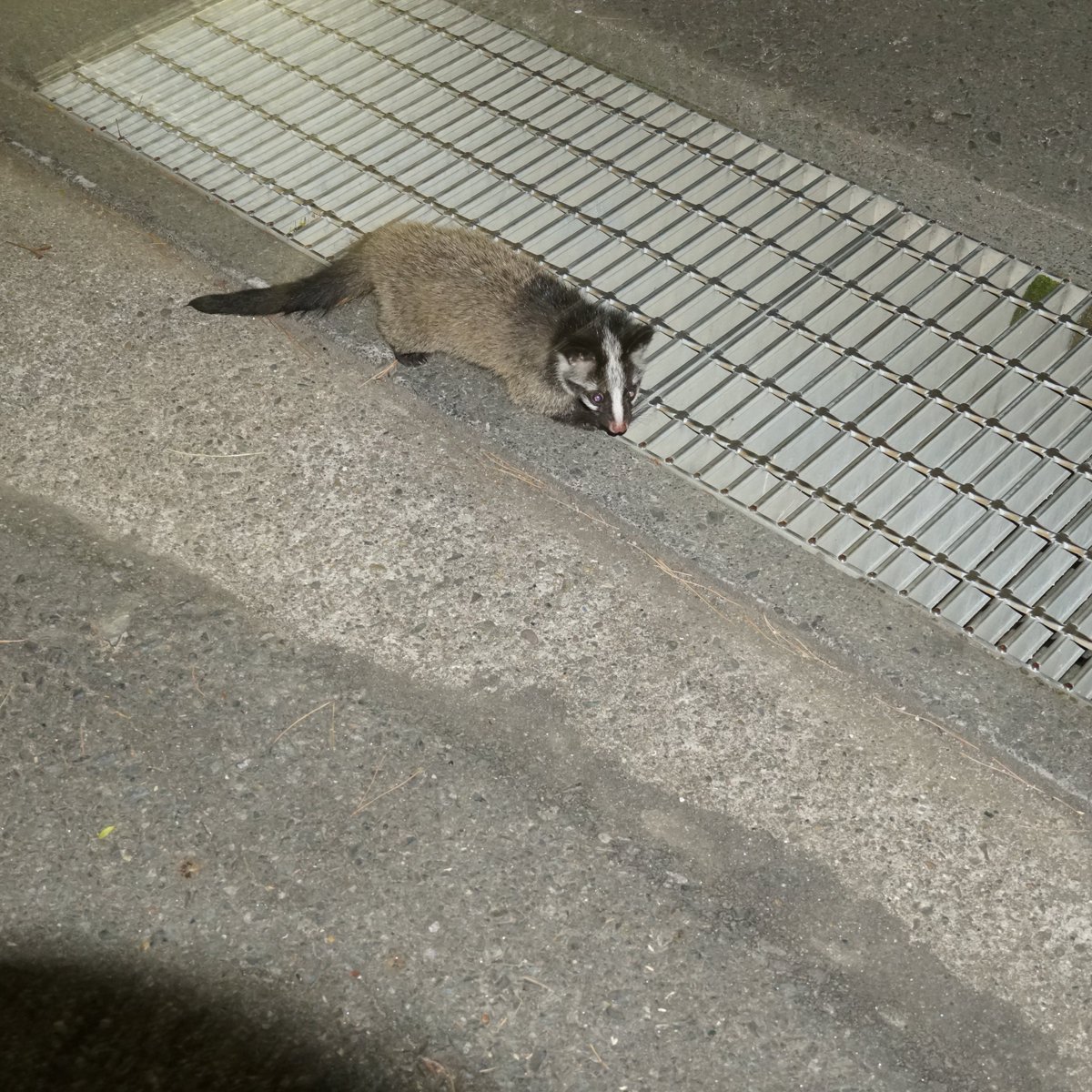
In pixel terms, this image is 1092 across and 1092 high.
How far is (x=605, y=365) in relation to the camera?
3475mm

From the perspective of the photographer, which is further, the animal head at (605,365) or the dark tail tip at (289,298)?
the dark tail tip at (289,298)

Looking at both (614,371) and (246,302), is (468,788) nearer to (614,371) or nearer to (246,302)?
(614,371)

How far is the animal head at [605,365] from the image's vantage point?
11.4 ft

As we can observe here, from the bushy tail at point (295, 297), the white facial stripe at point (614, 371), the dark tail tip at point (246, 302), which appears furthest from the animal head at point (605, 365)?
the dark tail tip at point (246, 302)

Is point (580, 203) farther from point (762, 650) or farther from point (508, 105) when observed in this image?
point (762, 650)

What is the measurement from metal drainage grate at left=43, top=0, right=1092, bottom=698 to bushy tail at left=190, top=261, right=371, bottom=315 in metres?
0.34

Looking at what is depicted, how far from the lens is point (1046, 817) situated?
298 cm

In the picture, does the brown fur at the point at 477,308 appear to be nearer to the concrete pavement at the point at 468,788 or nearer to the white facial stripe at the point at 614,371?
the white facial stripe at the point at 614,371

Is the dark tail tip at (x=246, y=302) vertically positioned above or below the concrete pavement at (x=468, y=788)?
above

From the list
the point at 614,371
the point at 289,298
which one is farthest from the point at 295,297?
the point at 614,371

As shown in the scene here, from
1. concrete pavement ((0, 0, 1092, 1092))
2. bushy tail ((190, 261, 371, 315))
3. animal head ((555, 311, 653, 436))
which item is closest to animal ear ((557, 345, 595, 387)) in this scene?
animal head ((555, 311, 653, 436))

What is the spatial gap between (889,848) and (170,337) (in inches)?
108

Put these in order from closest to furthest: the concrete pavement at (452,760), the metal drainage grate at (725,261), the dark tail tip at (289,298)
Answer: the concrete pavement at (452,760), the metal drainage grate at (725,261), the dark tail tip at (289,298)

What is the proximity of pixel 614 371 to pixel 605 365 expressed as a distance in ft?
0.12
